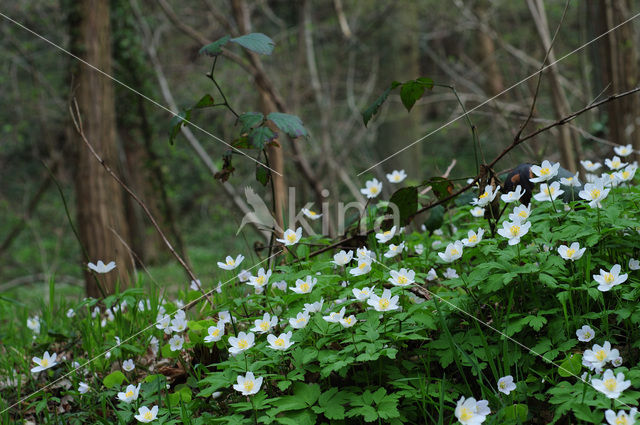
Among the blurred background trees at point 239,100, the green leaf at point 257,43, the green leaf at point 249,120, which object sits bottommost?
the blurred background trees at point 239,100

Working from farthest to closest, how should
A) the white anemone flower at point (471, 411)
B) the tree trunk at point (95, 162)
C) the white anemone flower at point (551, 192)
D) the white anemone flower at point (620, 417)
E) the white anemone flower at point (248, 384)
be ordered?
the tree trunk at point (95, 162) → the white anemone flower at point (551, 192) → the white anemone flower at point (248, 384) → the white anemone flower at point (471, 411) → the white anemone flower at point (620, 417)

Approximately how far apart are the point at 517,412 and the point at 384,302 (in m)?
0.42

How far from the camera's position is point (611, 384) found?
1173 mm

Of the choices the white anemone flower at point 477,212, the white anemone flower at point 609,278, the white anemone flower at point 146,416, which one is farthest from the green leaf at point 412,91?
the white anemone flower at point 146,416

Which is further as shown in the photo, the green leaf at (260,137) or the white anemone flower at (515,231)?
the green leaf at (260,137)

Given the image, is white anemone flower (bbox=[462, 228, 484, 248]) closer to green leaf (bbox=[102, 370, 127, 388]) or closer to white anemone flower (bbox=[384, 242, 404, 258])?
white anemone flower (bbox=[384, 242, 404, 258])

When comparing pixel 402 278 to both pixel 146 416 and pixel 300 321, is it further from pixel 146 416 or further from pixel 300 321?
pixel 146 416

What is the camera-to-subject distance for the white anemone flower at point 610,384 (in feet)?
3.79

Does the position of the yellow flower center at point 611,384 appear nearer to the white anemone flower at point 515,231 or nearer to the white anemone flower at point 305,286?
the white anemone flower at point 515,231

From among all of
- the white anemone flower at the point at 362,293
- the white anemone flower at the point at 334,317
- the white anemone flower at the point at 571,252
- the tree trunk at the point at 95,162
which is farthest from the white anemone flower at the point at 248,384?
the tree trunk at the point at 95,162

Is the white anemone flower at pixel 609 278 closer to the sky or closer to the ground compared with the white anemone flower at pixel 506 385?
closer to the sky

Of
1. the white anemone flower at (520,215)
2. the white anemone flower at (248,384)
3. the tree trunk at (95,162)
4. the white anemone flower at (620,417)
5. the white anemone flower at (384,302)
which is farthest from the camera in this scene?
the tree trunk at (95,162)

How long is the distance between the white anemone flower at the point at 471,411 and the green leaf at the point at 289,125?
1.01m

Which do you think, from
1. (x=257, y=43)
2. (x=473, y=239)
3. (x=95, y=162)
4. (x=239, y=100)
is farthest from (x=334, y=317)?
(x=239, y=100)
